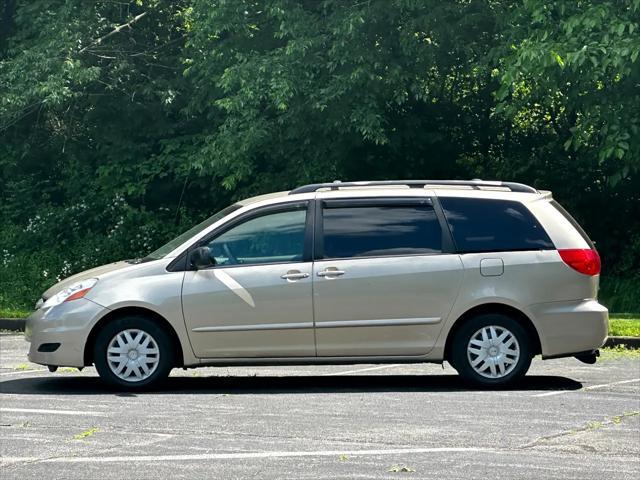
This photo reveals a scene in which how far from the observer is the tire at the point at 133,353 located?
12117mm

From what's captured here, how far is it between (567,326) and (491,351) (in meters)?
0.69

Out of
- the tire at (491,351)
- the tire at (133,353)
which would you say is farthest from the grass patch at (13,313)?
the tire at (491,351)

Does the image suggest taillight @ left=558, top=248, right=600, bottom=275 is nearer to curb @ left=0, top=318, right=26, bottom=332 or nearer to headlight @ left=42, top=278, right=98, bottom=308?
headlight @ left=42, top=278, right=98, bottom=308

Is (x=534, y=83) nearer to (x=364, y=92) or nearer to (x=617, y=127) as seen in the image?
Result: (x=617, y=127)

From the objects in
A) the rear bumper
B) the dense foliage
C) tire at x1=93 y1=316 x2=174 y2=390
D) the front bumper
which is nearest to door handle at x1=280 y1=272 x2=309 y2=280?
tire at x1=93 y1=316 x2=174 y2=390

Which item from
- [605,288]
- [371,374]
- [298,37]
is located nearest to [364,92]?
[298,37]

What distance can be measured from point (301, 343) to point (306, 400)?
675 millimetres

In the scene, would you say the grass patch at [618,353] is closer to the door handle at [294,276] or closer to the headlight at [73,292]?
the door handle at [294,276]

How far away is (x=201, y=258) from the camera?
12.2 m

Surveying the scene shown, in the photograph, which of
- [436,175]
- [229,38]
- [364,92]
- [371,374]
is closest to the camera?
[371,374]

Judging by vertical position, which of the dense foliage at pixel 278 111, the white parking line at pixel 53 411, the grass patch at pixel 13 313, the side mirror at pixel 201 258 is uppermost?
the dense foliage at pixel 278 111

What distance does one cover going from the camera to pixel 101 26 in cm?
2531

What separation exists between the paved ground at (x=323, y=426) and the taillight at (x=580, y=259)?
40.6 inches

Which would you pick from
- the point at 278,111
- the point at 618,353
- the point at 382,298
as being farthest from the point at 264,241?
the point at 278,111
